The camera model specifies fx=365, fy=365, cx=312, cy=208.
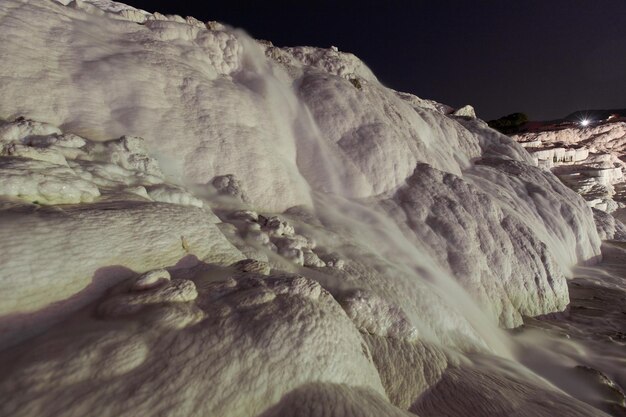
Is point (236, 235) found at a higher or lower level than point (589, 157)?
lower

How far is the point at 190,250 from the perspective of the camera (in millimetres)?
3914

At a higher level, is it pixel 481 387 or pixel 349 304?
pixel 349 304

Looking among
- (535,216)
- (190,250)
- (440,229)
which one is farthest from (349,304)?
(535,216)

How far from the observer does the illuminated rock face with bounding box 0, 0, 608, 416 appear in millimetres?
2496

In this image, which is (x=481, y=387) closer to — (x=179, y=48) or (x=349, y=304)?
(x=349, y=304)

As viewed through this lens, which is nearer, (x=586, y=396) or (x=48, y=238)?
(x=48, y=238)

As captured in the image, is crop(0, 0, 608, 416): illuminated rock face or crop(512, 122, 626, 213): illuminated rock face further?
crop(512, 122, 626, 213): illuminated rock face

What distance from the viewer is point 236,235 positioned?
4957 mm

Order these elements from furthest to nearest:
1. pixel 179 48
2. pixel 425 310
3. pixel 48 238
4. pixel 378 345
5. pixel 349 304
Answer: pixel 179 48
pixel 425 310
pixel 349 304
pixel 378 345
pixel 48 238

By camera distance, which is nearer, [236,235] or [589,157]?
[236,235]

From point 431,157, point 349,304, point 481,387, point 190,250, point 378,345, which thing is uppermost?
point 431,157

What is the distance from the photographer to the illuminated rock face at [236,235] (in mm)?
2496

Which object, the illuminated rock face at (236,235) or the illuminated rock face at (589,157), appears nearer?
the illuminated rock face at (236,235)

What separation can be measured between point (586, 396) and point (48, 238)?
22.6 feet
